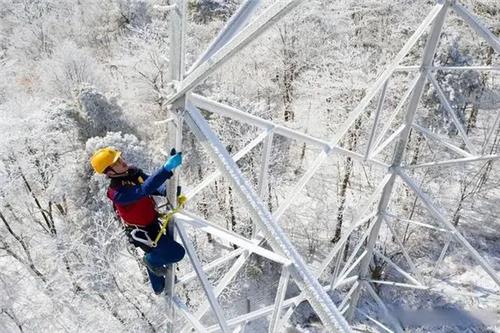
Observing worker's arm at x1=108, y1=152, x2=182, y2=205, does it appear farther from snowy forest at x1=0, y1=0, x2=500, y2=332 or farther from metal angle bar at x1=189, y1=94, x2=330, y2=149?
snowy forest at x1=0, y1=0, x2=500, y2=332

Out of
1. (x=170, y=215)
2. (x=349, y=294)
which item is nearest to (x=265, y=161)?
(x=170, y=215)

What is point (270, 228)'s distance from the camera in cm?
280

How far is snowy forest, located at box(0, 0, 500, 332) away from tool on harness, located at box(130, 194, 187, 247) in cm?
762

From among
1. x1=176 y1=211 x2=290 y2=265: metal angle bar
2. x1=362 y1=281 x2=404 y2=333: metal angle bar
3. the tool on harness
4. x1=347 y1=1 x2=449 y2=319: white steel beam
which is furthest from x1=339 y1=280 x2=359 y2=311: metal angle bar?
the tool on harness

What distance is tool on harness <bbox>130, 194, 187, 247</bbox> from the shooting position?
377 cm

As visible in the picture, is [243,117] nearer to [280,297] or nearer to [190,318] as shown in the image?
[280,297]

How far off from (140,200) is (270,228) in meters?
1.47

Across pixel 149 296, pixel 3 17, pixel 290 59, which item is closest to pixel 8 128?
pixel 149 296

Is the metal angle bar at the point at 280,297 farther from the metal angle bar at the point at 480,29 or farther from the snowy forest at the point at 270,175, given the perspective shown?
the snowy forest at the point at 270,175

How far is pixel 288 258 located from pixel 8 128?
49.5ft

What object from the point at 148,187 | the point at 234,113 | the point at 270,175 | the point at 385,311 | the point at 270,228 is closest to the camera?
the point at 270,228

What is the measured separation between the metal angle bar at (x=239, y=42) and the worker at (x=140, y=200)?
673mm

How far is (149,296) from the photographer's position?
12898mm

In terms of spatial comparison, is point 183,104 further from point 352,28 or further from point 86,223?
point 352,28
